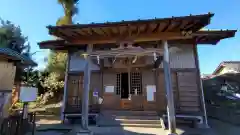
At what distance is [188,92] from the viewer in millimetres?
7711

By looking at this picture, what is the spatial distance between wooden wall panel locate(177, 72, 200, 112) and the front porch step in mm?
1537

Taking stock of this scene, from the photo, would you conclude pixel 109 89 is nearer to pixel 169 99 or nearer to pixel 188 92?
pixel 169 99

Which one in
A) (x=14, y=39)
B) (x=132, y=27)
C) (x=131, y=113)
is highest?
(x=14, y=39)

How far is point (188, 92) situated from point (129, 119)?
10.5ft

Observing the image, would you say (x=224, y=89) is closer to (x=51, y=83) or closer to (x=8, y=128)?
(x=8, y=128)

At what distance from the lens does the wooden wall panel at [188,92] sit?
7547 millimetres

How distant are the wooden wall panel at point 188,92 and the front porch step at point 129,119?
5.04 ft

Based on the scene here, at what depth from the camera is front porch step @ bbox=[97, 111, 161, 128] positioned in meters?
6.68

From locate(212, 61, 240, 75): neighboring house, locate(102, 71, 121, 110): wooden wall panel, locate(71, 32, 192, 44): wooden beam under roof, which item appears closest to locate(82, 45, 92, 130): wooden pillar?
locate(71, 32, 192, 44): wooden beam under roof

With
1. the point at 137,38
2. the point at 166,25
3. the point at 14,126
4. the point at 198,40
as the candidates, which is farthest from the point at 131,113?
the point at 198,40

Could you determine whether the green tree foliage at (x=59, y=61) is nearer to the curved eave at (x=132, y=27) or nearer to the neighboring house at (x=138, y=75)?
the neighboring house at (x=138, y=75)

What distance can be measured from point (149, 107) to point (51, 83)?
11.1 meters

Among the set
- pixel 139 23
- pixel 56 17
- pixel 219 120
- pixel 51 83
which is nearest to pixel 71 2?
pixel 56 17

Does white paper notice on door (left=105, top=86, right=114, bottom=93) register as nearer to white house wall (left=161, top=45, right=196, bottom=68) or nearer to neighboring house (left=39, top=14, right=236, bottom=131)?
neighboring house (left=39, top=14, right=236, bottom=131)
